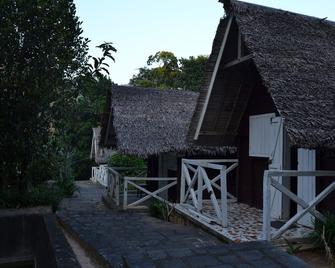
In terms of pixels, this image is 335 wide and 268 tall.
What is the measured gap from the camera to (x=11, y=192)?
9.16 meters

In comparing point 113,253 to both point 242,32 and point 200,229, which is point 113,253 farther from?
point 242,32

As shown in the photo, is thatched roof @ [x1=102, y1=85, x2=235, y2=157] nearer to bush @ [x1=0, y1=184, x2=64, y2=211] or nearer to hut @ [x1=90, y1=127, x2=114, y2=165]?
bush @ [x1=0, y1=184, x2=64, y2=211]

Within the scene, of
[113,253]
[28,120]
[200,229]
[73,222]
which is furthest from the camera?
[73,222]

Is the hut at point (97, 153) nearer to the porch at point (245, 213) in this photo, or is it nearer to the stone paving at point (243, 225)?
the porch at point (245, 213)

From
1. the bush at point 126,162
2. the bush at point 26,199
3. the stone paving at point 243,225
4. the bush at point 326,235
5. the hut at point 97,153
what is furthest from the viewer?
the hut at point 97,153

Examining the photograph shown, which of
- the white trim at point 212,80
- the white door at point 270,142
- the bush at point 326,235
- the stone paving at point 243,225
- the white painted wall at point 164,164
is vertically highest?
the white trim at point 212,80

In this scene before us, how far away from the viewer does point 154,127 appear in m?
14.8

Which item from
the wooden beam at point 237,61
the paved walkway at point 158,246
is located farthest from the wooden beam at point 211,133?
the paved walkway at point 158,246

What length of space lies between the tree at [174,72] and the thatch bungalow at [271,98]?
2322cm

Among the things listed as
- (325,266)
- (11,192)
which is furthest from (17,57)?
(325,266)

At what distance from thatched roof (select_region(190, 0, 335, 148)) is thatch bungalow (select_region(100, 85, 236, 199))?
412 cm

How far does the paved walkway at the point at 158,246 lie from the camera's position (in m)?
4.61

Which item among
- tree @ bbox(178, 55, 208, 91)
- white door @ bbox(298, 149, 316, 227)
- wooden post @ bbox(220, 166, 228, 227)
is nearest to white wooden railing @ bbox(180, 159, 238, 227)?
wooden post @ bbox(220, 166, 228, 227)

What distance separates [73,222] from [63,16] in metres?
4.92
